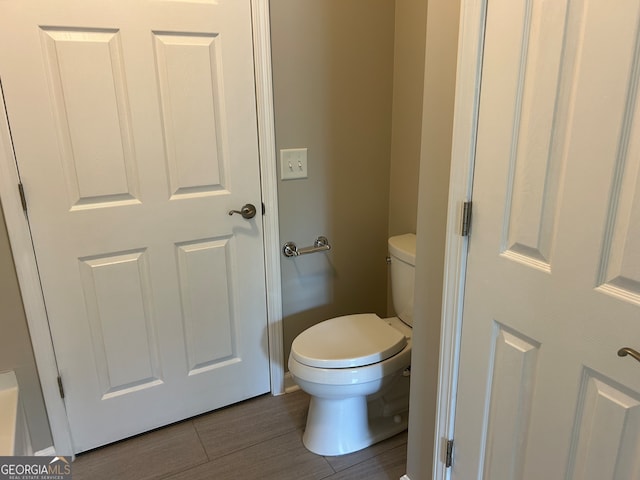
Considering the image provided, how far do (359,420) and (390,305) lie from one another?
0.70 metres

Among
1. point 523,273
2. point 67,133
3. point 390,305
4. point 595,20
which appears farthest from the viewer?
point 390,305

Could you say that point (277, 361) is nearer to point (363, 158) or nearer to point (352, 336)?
point (352, 336)

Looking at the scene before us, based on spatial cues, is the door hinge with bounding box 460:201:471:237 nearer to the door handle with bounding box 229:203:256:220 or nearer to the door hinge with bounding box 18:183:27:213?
the door handle with bounding box 229:203:256:220

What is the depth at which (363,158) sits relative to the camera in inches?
85.7

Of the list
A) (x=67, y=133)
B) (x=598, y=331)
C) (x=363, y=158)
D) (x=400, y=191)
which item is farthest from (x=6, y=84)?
(x=598, y=331)

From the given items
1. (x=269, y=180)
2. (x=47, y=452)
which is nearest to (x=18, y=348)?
(x=47, y=452)

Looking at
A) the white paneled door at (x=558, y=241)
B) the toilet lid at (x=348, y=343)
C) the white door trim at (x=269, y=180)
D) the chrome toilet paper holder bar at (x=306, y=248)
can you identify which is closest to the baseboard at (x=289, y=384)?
the white door trim at (x=269, y=180)

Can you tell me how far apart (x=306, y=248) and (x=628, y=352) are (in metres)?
1.43

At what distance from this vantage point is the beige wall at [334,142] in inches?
75.4

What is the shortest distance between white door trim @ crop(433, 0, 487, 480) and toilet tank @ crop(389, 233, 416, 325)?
22.7 inches

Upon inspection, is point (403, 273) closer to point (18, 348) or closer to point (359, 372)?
point (359, 372)

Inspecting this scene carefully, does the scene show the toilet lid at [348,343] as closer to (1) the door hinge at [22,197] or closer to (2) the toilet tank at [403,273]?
(2) the toilet tank at [403,273]

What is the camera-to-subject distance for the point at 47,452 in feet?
5.79

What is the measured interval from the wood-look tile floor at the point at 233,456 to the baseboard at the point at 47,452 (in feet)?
0.32
